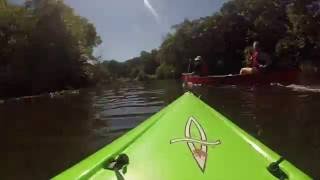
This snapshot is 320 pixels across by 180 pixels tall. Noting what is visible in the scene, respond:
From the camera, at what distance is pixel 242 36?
76.9 metres

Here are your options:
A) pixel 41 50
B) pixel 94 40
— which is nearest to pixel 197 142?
pixel 41 50

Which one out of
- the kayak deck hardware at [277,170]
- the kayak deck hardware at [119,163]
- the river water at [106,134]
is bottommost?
the river water at [106,134]

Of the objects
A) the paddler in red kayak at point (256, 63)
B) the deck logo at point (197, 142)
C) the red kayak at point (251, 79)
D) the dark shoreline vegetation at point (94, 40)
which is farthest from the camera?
the dark shoreline vegetation at point (94, 40)

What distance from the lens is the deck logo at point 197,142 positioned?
4730 millimetres

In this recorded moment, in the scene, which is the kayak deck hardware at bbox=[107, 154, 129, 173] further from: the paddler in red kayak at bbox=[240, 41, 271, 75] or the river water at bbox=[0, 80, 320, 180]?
the paddler in red kayak at bbox=[240, 41, 271, 75]

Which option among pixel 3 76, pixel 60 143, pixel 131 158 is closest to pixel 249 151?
pixel 131 158

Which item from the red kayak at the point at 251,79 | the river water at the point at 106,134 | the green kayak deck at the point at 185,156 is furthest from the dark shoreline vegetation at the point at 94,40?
the green kayak deck at the point at 185,156

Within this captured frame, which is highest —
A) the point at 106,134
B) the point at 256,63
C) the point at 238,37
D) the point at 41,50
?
the point at 238,37

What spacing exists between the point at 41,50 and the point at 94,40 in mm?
20547

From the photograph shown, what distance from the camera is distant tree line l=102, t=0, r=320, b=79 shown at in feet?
131

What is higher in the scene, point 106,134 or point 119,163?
point 119,163

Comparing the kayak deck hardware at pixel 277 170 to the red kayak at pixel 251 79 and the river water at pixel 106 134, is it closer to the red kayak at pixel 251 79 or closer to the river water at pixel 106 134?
the river water at pixel 106 134

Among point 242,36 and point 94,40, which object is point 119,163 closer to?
point 242,36

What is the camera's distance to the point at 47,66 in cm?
5791
